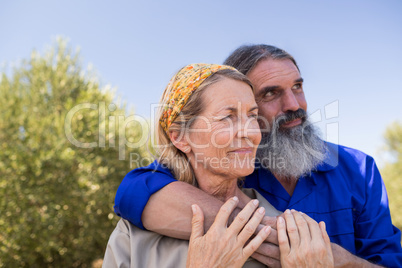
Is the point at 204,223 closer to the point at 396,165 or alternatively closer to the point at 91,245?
the point at 91,245

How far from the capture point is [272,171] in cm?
276

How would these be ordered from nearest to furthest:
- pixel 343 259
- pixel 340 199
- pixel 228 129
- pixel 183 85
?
1. pixel 343 259
2. pixel 228 129
3. pixel 183 85
4. pixel 340 199

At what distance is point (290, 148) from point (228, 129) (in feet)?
2.92

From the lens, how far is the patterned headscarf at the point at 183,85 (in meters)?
2.23

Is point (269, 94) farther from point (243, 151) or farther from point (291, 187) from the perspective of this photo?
point (243, 151)

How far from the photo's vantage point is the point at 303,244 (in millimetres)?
1844

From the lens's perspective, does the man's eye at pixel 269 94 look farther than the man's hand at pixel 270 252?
Yes

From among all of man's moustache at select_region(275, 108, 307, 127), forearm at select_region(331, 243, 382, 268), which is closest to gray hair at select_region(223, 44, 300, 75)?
man's moustache at select_region(275, 108, 307, 127)

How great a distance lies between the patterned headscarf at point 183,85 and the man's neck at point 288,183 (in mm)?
1007

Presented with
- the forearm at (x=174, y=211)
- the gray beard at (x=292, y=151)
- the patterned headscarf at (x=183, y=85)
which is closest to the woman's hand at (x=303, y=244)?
the forearm at (x=174, y=211)

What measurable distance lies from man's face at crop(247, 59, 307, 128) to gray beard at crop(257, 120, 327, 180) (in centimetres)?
8

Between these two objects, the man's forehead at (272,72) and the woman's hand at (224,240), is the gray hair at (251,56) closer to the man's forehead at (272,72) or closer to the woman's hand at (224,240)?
the man's forehead at (272,72)

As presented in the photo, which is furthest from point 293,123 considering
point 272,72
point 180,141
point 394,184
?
point 394,184

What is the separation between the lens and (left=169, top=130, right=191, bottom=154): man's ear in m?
2.35
